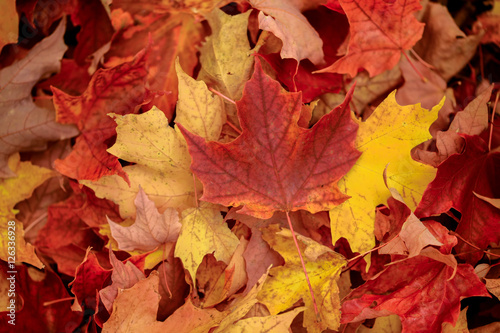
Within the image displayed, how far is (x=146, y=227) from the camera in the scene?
742mm

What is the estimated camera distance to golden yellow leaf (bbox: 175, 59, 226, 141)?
727mm

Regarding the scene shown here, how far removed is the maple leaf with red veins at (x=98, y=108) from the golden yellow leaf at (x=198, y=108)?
0.32ft

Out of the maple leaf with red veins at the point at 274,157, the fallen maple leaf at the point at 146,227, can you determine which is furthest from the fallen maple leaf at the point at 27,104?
the maple leaf with red veins at the point at 274,157

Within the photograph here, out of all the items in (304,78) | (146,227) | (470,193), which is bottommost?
(146,227)

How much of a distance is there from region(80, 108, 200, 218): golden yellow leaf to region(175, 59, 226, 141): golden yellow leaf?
0.12 feet

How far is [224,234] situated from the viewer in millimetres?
755

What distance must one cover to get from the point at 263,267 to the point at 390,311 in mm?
250

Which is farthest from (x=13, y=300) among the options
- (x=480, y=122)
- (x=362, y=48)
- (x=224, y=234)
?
(x=480, y=122)

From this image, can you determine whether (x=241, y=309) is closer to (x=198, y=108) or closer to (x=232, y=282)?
(x=232, y=282)

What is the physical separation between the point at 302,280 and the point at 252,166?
243 millimetres

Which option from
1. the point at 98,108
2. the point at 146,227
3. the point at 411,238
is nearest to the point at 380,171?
the point at 411,238

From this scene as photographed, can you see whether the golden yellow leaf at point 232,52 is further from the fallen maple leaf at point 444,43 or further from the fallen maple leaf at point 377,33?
the fallen maple leaf at point 444,43

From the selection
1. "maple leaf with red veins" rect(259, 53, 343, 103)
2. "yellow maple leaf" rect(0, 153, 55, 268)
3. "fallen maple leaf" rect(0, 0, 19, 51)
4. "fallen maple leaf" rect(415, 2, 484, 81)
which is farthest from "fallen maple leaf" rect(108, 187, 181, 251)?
"fallen maple leaf" rect(415, 2, 484, 81)

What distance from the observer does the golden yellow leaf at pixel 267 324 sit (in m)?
0.66
